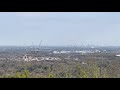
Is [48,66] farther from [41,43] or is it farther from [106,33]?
[106,33]

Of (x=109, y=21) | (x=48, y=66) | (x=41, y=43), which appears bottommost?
(x=48, y=66)
